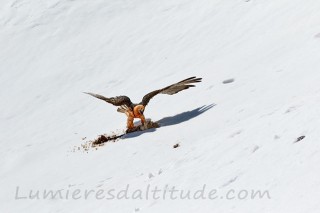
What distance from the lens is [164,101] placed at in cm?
1845

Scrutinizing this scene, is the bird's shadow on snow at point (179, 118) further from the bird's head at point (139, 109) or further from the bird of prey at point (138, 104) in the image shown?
the bird's head at point (139, 109)

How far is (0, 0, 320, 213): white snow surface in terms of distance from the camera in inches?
377

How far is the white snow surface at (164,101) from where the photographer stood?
377 inches

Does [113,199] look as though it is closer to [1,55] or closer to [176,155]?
[176,155]

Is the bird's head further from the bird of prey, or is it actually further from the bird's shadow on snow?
the bird's shadow on snow

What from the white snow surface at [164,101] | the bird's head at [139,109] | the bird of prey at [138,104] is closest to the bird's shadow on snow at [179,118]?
the white snow surface at [164,101]

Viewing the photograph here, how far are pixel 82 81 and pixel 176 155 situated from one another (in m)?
12.1

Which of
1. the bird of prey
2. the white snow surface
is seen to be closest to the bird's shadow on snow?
the white snow surface

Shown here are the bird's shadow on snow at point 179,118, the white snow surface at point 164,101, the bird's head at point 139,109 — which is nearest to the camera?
the white snow surface at point 164,101

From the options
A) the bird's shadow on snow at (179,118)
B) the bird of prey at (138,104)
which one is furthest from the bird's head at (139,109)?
the bird's shadow on snow at (179,118)

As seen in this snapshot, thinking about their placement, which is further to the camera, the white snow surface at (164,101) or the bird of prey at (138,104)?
the bird of prey at (138,104)

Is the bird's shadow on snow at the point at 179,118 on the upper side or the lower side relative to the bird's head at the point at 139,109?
lower

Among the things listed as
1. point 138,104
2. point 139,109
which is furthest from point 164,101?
point 139,109

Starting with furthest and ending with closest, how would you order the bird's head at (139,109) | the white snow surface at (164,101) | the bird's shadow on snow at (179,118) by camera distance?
1. the bird's head at (139,109)
2. the bird's shadow on snow at (179,118)
3. the white snow surface at (164,101)
